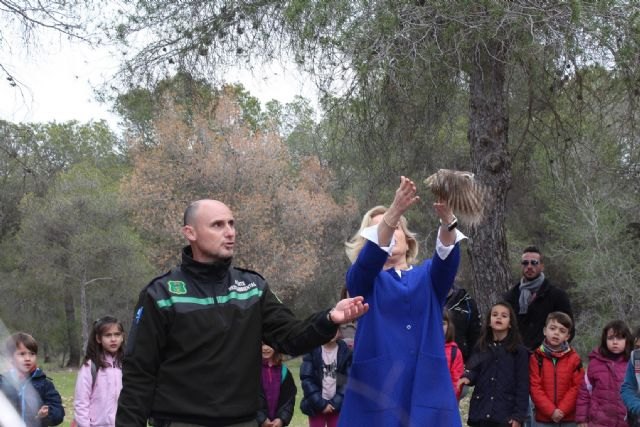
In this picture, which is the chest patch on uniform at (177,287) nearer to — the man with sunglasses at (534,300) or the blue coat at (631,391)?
the blue coat at (631,391)

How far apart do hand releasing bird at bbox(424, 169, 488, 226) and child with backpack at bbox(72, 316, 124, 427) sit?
364 centimetres

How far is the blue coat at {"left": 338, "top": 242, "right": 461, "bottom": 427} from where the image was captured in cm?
423

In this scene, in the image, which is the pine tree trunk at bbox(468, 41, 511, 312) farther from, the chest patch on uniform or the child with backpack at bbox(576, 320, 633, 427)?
the chest patch on uniform

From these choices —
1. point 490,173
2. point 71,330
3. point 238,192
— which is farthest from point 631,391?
point 71,330

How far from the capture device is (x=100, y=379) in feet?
23.1

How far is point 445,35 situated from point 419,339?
455 cm

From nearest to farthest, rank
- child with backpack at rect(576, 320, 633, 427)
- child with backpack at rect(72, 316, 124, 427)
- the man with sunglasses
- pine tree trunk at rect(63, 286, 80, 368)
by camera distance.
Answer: child with backpack at rect(72, 316, 124, 427)
child with backpack at rect(576, 320, 633, 427)
the man with sunglasses
pine tree trunk at rect(63, 286, 80, 368)

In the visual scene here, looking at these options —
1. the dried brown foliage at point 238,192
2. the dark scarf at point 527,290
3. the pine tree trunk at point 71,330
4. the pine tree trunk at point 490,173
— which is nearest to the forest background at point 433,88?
the pine tree trunk at point 490,173

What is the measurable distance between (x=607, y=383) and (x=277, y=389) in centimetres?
265

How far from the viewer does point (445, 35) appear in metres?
8.26

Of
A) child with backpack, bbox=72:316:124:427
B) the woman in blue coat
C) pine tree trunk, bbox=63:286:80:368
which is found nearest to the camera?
the woman in blue coat

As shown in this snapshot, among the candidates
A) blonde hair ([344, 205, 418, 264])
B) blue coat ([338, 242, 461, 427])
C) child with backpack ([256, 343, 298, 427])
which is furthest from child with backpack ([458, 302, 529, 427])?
blue coat ([338, 242, 461, 427])

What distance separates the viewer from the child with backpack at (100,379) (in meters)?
6.97

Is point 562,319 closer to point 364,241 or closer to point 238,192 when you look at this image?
point 364,241
